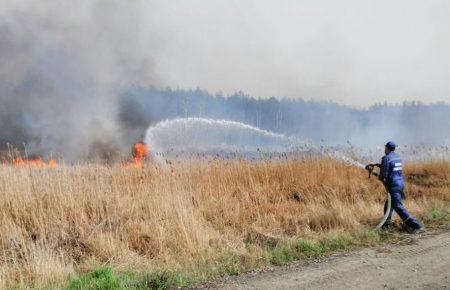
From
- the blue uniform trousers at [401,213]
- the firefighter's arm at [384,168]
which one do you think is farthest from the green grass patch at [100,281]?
the firefighter's arm at [384,168]

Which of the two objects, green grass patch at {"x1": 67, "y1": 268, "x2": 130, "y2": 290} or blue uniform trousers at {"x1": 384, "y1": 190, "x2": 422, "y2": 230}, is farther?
blue uniform trousers at {"x1": 384, "y1": 190, "x2": 422, "y2": 230}

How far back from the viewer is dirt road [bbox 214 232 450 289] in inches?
218

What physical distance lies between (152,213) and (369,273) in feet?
12.7

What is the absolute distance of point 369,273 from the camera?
596 centimetres

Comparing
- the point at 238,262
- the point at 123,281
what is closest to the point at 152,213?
the point at 238,262

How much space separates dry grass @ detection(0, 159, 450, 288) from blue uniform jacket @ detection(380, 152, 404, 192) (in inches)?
34.6

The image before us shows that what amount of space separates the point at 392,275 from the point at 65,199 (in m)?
5.44

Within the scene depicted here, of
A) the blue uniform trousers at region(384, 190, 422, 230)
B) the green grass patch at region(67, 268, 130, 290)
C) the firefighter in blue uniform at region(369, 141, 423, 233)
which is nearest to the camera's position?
the green grass patch at region(67, 268, 130, 290)

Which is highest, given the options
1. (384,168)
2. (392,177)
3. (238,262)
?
(384,168)

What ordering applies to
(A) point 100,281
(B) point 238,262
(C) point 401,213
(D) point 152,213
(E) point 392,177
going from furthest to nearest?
1. (E) point 392,177
2. (C) point 401,213
3. (D) point 152,213
4. (B) point 238,262
5. (A) point 100,281

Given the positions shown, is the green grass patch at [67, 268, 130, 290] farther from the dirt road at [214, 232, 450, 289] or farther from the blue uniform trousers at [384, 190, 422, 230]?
the blue uniform trousers at [384, 190, 422, 230]

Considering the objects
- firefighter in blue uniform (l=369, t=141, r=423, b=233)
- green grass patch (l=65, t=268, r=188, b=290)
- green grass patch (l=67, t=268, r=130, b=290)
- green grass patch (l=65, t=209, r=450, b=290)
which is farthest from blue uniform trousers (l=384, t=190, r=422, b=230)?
green grass patch (l=67, t=268, r=130, b=290)

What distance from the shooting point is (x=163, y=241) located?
742cm

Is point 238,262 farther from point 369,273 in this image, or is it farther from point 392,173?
point 392,173
